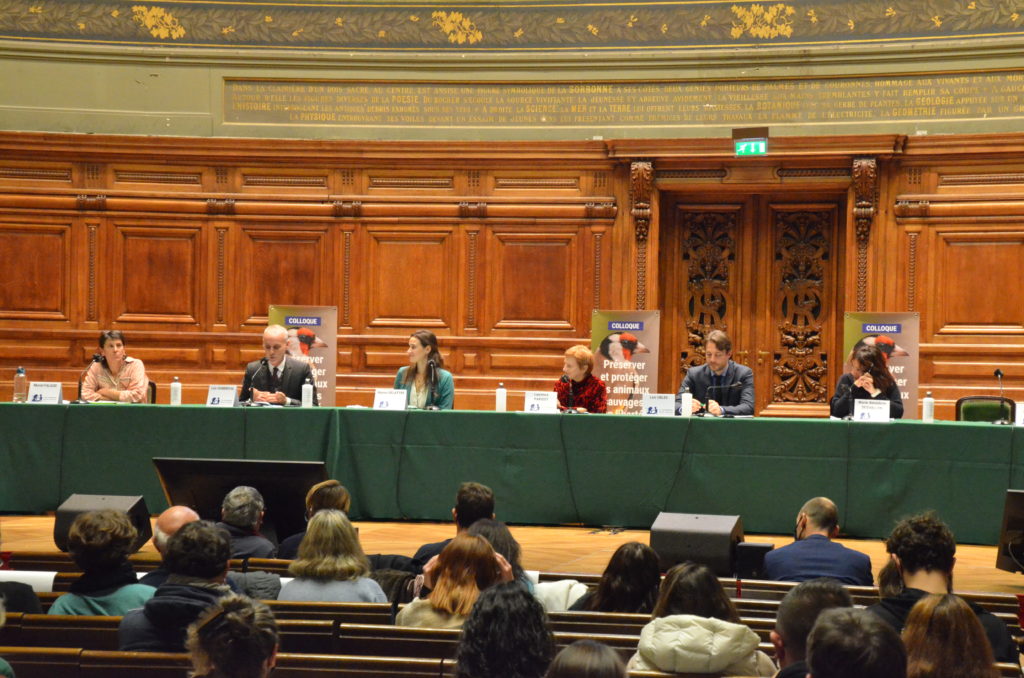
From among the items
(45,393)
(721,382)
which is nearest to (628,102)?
(721,382)

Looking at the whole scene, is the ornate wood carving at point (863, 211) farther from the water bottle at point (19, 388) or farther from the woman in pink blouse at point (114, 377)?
the water bottle at point (19, 388)

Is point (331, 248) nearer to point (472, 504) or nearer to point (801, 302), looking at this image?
point (801, 302)

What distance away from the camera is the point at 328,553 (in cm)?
381

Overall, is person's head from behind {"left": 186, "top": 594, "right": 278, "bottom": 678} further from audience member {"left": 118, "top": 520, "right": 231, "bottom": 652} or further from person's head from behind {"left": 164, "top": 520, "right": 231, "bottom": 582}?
person's head from behind {"left": 164, "top": 520, "right": 231, "bottom": 582}

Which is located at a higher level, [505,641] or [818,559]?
[505,641]

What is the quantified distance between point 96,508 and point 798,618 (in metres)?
3.98

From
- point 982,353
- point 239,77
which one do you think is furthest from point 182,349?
point 982,353

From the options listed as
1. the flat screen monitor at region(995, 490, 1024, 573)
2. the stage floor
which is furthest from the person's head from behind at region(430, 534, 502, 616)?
the flat screen monitor at region(995, 490, 1024, 573)

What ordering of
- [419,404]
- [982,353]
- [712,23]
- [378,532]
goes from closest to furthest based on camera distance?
[378,532] < [419,404] < [982,353] < [712,23]

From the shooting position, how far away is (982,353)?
9562 mm

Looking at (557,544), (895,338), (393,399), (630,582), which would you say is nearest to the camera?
(630,582)

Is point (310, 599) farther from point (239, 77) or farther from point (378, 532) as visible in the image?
point (239, 77)

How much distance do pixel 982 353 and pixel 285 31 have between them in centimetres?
685

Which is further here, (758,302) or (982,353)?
(758,302)
